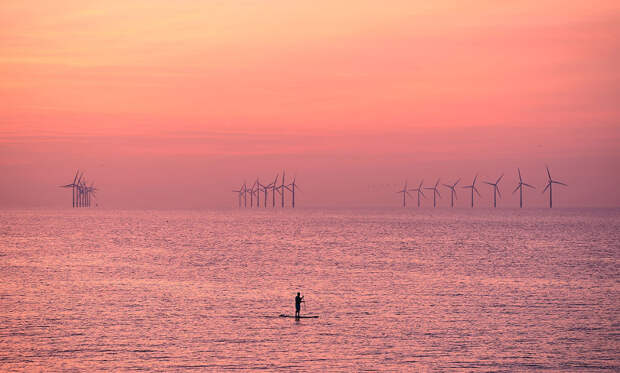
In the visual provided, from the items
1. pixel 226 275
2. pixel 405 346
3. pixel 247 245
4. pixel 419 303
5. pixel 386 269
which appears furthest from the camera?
pixel 247 245

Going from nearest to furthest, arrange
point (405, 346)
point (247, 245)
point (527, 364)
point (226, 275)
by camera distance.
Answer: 1. point (527, 364)
2. point (405, 346)
3. point (226, 275)
4. point (247, 245)

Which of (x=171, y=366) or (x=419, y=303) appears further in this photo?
(x=419, y=303)

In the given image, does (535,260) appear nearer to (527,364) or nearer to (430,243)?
(430,243)

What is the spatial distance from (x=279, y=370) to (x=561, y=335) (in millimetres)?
21414

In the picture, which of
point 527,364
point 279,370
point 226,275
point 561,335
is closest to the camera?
point 279,370

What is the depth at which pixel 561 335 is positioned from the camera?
4884 cm

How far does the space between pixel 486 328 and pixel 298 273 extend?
40028mm

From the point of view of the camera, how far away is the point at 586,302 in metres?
64.7

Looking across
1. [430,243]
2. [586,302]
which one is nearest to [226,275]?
[586,302]

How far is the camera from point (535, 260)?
113312 mm

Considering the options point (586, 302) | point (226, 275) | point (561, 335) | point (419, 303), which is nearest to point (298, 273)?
point (226, 275)

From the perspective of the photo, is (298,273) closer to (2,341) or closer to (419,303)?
(419,303)

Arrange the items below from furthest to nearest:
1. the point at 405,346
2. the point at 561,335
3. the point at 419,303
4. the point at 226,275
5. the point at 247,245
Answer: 1. the point at 247,245
2. the point at 226,275
3. the point at 419,303
4. the point at 561,335
5. the point at 405,346

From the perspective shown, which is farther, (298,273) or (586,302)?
(298,273)
